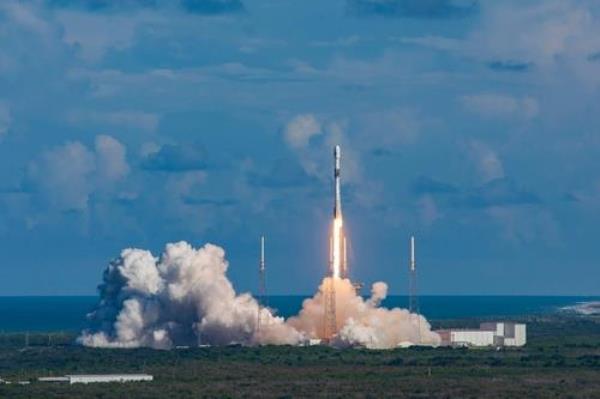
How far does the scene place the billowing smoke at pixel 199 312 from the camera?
454 ft

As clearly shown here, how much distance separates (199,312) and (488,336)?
91.4ft

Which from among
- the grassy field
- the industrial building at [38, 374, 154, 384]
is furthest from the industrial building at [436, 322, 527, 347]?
the industrial building at [38, 374, 154, 384]

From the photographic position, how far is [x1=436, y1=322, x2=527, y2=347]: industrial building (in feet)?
501

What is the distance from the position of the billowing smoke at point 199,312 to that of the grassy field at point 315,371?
2483mm

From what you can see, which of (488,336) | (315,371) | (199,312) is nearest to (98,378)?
(315,371)

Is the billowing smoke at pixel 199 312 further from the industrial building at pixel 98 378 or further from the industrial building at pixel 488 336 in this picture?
the industrial building at pixel 98 378

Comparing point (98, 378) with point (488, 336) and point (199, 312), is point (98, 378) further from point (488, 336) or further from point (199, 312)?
point (488, 336)

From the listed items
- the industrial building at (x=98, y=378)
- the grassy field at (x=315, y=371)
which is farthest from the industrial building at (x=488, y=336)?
the industrial building at (x=98, y=378)

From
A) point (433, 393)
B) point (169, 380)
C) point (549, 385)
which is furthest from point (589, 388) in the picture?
point (169, 380)

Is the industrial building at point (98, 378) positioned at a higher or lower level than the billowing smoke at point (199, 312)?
lower

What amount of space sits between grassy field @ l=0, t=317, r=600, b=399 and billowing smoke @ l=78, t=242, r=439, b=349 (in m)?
2.48

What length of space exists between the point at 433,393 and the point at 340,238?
29.0 metres

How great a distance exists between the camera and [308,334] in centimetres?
14462

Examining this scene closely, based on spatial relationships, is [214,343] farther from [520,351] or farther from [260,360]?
[520,351]
